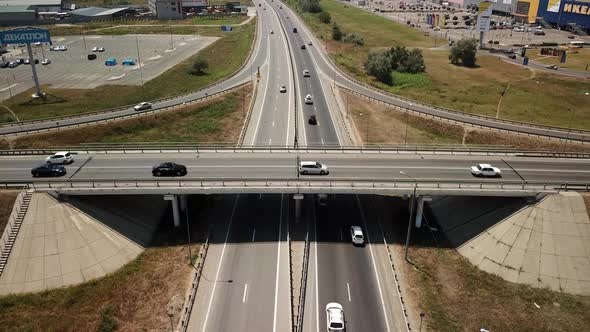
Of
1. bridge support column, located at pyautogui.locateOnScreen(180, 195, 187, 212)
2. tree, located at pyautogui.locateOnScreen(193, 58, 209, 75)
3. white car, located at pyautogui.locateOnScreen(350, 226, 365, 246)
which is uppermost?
tree, located at pyautogui.locateOnScreen(193, 58, 209, 75)

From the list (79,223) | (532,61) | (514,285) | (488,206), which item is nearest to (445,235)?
(488,206)

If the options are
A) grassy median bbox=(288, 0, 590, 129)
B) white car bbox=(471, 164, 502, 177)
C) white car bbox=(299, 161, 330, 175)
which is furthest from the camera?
grassy median bbox=(288, 0, 590, 129)

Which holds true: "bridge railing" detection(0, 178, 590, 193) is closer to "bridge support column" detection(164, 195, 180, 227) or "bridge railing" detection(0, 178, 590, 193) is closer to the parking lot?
"bridge support column" detection(164, 195, 180, 227)

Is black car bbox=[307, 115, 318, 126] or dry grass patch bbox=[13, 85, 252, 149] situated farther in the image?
black car bbox=[307, 115, 318, 126]

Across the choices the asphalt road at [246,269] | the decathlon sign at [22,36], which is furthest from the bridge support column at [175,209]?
the decathlon sign at [22,36]

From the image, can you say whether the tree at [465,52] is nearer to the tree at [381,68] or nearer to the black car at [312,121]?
the tree at [381,68]

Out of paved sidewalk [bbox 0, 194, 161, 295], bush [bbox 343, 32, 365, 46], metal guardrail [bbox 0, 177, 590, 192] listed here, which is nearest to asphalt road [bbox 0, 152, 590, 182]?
metal guardrail [bbox 0, 177, 590, 192]

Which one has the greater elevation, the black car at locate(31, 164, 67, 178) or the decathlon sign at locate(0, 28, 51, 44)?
the decathlon sign at locate(0, 28, 51, 44)

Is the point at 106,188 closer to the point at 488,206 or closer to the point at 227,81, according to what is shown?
the point at 488,206
